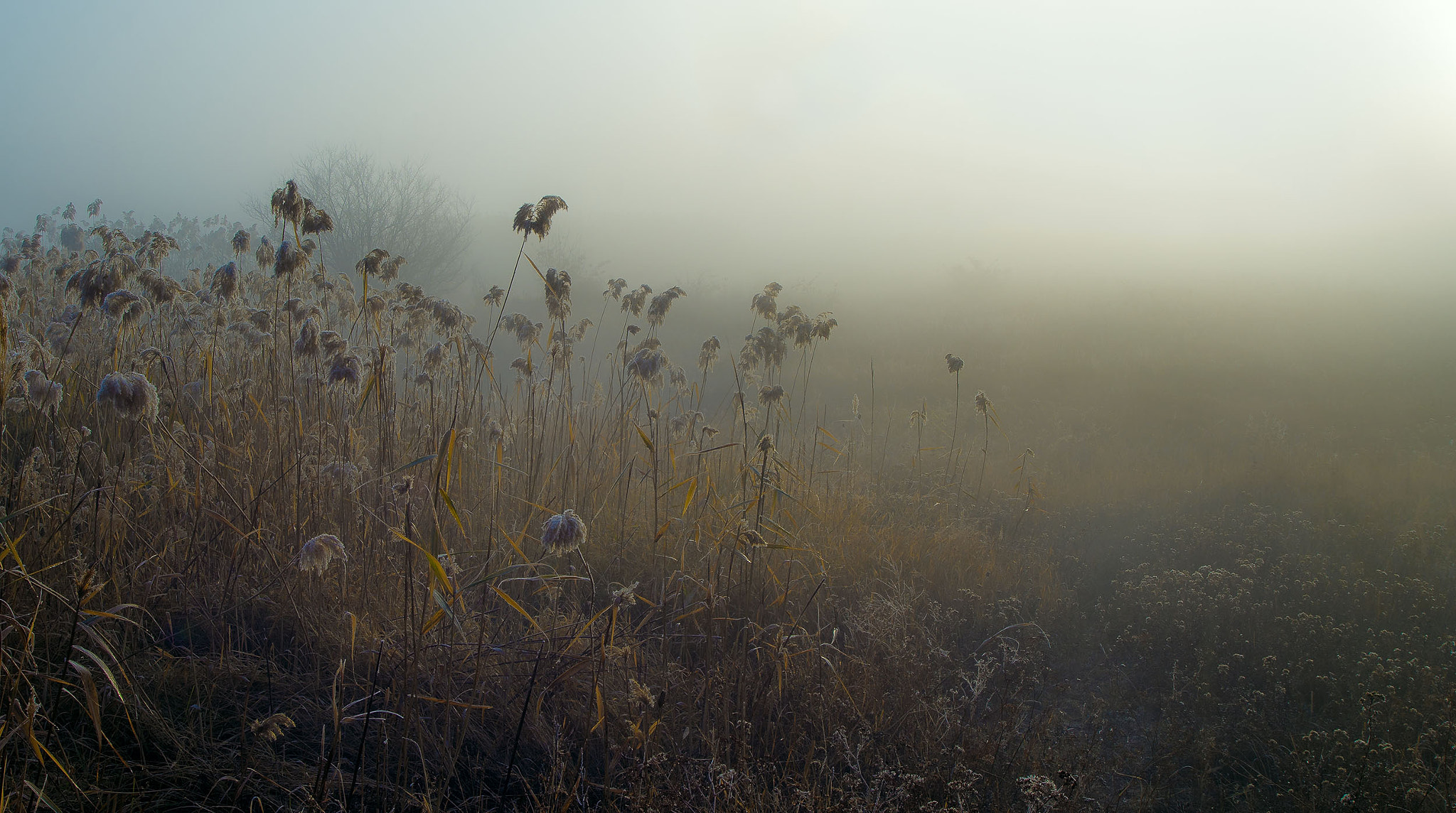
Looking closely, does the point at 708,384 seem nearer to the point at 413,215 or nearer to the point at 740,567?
the point at 740,567

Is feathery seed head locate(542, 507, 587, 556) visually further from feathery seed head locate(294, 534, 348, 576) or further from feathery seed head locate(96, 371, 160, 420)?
feathery seed head locate(96, 371, 160, 420)

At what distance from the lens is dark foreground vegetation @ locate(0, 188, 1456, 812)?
1886mm

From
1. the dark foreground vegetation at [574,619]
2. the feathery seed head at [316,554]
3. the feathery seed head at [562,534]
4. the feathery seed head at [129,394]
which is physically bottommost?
the dark foreground vegetation at [574,619]

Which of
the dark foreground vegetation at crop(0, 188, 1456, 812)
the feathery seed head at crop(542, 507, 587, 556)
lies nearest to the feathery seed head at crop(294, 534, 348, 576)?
the dark foreground vegetation at crop(0, 188, 1456, 812)

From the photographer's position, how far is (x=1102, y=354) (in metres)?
11.5

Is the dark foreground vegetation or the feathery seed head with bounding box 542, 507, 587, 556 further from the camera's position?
the dark foreground vegetation

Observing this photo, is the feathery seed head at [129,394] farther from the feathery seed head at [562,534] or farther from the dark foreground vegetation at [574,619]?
the feathery seed head at [562,534]

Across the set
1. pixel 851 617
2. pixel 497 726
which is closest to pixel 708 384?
pixel 851 617

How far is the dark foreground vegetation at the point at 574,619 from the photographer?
6.19ft

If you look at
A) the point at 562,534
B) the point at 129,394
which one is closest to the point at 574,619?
the point at 562,534

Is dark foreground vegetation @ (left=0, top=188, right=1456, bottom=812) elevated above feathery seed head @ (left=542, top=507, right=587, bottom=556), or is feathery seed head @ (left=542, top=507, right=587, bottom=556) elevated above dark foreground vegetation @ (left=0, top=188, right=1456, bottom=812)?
feathery seed head @ (left=542, top=507, right=587, bottom=556)

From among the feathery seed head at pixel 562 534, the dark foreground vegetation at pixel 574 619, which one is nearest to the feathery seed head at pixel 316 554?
the dark foreground vegetation at pixel 574 619

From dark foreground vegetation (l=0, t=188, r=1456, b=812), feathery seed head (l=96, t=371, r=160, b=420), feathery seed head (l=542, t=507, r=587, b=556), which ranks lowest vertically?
dark foreground vegetation (l=0, t=188, r=1456, b=812)

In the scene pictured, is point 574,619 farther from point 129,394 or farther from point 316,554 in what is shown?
point 129,394
